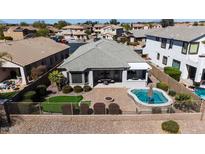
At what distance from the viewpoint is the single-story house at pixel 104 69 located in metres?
22.9

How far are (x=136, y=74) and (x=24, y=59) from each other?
657 inches

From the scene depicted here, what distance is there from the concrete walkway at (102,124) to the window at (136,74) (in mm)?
8805

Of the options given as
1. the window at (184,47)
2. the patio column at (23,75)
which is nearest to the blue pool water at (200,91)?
the window at (184,47)

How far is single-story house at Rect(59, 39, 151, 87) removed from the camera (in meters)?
22.9

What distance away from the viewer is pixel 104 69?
75.9 ft

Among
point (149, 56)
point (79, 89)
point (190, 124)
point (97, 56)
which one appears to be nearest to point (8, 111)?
point (79, 89)

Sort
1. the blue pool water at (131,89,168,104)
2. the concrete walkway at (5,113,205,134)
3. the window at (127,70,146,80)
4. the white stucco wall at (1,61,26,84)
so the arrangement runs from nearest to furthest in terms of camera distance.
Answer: the concrete walkway at (5,113,205,134)
the blue pool water at (131,89,168,104)
the white stucco wall at (1,61,26,84)
the window at (127,70,146,80)

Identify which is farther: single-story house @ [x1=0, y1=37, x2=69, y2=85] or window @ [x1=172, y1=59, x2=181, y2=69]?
window @ [x1=172, y1=59, x2=181, y2=69]

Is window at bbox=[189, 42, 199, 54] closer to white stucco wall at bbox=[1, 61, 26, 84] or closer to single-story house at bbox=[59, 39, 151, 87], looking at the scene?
single-story house at bbox=[59, 39, 151, 87]

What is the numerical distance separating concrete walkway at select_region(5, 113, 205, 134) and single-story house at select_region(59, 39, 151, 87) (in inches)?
312

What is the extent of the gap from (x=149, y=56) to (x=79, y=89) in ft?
75.1

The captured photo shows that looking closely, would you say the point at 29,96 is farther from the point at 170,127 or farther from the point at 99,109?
the point at 170,127

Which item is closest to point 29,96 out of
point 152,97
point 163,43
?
point 152,97

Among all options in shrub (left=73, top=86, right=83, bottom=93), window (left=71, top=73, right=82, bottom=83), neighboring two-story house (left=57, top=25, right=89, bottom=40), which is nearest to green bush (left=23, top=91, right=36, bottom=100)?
shrub (left=73, top=86, right=83, bottom=93)
